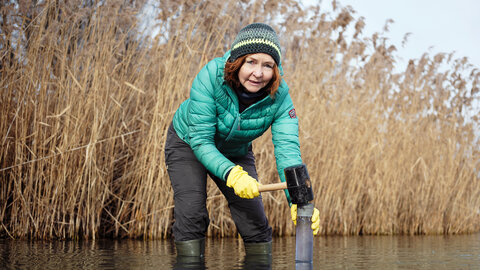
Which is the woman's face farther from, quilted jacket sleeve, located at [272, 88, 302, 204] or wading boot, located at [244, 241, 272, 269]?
wading boot, located at [244, 241, 272, 269]

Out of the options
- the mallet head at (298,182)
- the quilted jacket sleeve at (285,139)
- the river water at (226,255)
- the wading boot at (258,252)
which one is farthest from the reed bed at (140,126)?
the mallet head at (298,182)

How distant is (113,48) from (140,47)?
29cm

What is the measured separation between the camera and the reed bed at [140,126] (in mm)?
4535

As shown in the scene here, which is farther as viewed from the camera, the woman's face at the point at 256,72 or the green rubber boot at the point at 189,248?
the green rubber boot at the point at 189,248

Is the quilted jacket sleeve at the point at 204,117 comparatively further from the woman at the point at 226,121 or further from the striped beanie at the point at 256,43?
the striped beanie at the point at 256,43

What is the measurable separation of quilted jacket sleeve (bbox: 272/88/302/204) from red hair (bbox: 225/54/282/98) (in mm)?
165

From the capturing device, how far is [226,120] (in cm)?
283

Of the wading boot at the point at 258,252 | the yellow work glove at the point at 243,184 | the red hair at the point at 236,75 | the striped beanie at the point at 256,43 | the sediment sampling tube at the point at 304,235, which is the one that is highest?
the striped beanie at the point at 256,43

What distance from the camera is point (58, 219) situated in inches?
176

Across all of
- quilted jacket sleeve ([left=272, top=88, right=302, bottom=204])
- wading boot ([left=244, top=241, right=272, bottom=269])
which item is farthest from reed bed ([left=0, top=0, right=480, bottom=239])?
quilted jacket sleeve ([left=272, top=88, right=302, bottom=204])

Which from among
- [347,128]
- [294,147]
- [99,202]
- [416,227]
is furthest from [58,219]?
[416,227]

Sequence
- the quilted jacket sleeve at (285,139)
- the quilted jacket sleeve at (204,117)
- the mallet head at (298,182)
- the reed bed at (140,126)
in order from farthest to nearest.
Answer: the reed bed at (140,126)
the quilted jacket sleeve at (285,139)
the quilted jacket sleeve at (204,117)
the mallet head at (298,182)

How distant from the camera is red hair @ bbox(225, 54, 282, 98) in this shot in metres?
2.71

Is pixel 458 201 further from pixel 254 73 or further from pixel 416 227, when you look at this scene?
pixel 254 73
